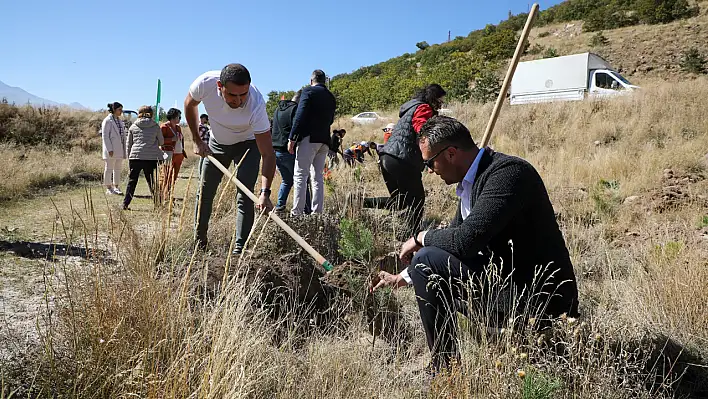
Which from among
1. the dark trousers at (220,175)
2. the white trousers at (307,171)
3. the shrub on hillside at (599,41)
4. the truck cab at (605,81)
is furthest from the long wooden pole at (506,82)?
the shrub on hillside at (599,41)

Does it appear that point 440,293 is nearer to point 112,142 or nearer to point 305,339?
point 305,339

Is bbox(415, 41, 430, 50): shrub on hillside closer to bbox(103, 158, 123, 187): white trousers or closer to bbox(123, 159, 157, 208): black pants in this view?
bbox(103, 158, 123, 187): white trousers

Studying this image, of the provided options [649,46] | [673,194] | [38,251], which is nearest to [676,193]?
[673,194]

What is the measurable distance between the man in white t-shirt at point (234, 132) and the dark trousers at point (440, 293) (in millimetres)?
1407

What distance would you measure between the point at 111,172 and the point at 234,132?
18.7 ft

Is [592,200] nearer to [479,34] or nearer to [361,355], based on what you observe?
[361,355]

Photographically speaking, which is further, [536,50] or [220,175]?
[536,50]

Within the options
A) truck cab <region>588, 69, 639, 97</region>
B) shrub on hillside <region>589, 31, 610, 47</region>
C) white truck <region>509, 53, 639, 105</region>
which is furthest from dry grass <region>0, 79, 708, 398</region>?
shrub on hillside <region>589, 31, 610, 47</region>

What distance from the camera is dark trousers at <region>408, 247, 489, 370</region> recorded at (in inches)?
88.7

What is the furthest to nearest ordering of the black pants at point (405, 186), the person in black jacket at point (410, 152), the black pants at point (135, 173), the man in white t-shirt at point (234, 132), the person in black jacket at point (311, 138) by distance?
the black pants at point (135, 173)
the person in black jacket at point (311, 138)
the black pants at point (405, 186)
the person in black jacket at point (410, 152)
the man in white t-shirt at point (234, 132)

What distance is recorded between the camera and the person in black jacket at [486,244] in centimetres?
212

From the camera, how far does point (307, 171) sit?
5.33m

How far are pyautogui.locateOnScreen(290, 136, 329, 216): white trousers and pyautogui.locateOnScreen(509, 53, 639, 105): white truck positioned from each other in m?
14.9

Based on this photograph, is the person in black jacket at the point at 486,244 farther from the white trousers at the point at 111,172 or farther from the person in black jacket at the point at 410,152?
the white trousers at the point at 111,172
